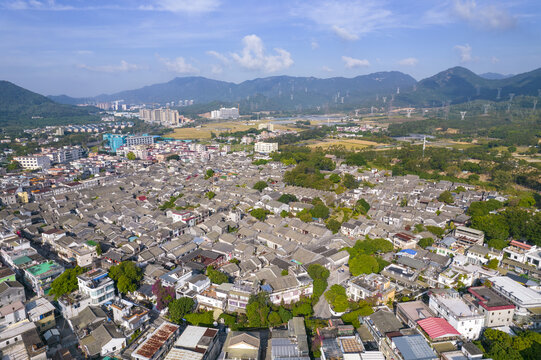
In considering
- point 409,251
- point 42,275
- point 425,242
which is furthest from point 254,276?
point 425,242

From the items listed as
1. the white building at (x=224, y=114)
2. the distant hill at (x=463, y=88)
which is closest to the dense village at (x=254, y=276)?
the white building at (x=224, y=114)

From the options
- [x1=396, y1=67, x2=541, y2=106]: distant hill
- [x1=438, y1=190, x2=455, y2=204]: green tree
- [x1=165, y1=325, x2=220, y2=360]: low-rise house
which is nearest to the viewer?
[x1=165, y1=325, x2=220, y2=360]: low-rise house

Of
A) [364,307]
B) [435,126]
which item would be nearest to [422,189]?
[364,307]

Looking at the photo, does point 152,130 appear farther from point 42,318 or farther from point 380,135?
point 42,318

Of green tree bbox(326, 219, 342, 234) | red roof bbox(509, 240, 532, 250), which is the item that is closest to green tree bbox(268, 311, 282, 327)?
green tree bbox(326, 219, 342, 234)

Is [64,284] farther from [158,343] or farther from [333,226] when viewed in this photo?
[333,226]

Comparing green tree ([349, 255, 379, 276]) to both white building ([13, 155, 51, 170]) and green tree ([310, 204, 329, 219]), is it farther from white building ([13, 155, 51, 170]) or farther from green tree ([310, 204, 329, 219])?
white building ([13, 155, 51, 170])

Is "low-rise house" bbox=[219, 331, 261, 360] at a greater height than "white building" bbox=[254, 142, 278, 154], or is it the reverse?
"white building" bbox=[254, 142, 278, 154]

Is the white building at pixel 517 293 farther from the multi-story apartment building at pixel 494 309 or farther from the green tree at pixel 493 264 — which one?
the green tree at pixel 493 264
